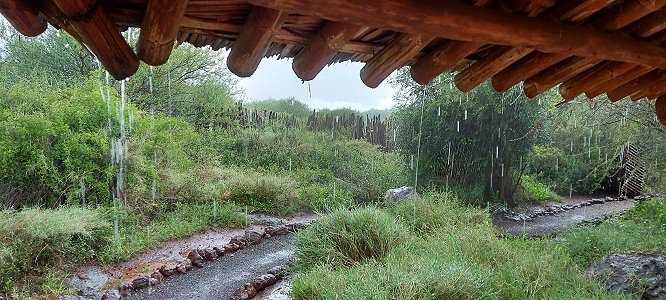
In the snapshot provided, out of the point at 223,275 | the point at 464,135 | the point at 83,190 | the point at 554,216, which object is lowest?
the point at 554,216

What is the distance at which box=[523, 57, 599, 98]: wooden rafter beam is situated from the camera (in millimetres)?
1892

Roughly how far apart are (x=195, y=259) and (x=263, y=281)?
1.32 m

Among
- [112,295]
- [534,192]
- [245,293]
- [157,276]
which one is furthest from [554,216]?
[112,295]

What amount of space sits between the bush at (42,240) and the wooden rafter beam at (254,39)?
15.1 feet

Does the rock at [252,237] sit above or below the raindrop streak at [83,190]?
below

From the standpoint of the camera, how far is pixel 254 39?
1.31 meters

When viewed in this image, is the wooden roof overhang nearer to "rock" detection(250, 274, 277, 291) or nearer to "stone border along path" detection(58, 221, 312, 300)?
"rock" detection(250, 274, 277, 291)

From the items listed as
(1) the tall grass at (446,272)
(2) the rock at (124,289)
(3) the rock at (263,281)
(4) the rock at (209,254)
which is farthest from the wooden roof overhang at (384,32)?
(4) the rock at (209,254)

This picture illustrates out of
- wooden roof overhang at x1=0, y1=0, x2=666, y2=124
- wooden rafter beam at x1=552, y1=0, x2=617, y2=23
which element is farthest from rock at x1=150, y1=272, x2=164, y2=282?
wooden rafter beam at x1=552, y1=0, x2=617, y2=23

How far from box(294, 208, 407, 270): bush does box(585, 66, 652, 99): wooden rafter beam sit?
11.2 feet

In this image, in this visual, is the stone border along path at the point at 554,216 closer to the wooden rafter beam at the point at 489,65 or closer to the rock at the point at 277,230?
the rock at the point at 277,230

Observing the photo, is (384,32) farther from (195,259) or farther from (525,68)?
(195,259)

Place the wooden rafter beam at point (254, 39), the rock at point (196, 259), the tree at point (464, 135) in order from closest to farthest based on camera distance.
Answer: the wooden rafter beam at point (254, 39), the rock at point (196, 259), the tree at point (464, 135)

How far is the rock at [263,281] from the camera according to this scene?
509 cm
